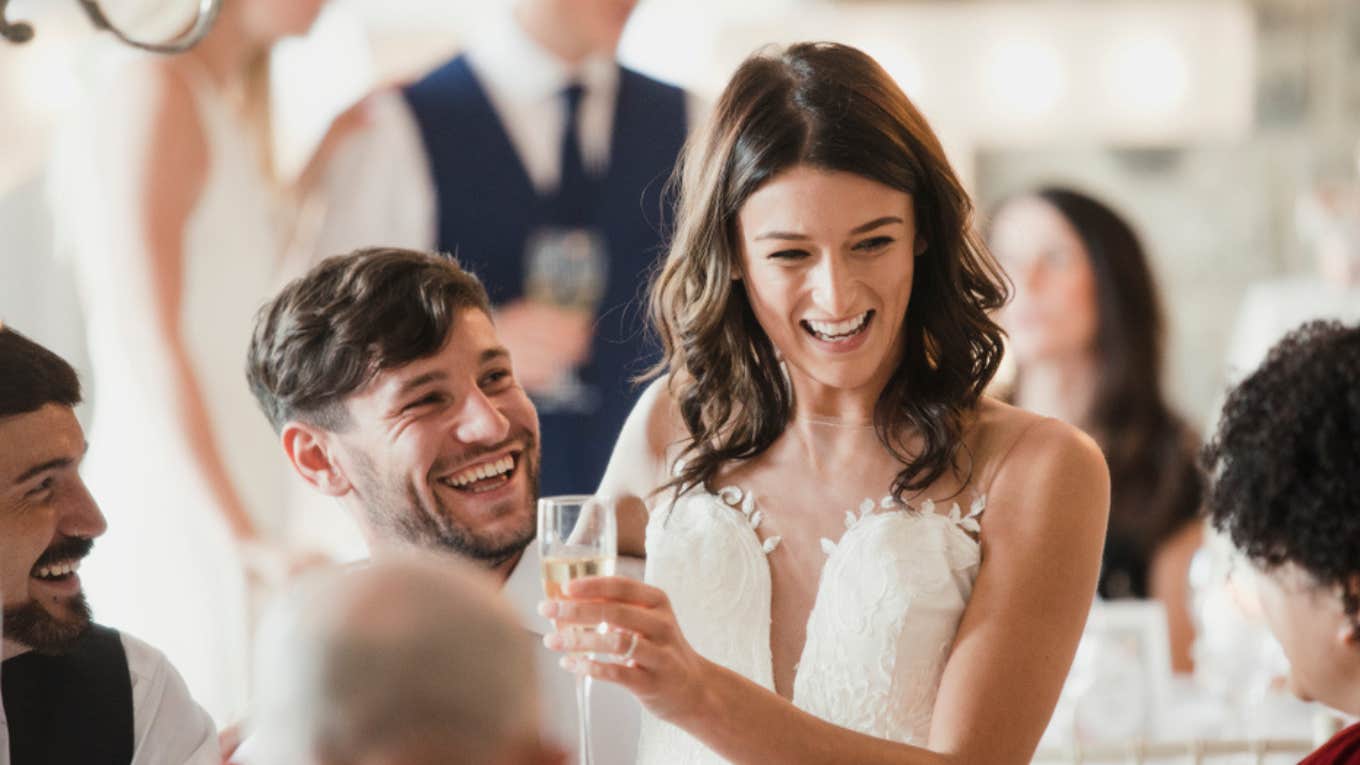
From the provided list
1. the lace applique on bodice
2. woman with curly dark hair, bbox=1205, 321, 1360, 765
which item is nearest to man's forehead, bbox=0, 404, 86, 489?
the lace applique on bodice

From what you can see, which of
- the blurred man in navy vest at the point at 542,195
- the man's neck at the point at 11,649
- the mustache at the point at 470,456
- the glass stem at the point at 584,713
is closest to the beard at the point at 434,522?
the mustache at the point at 470,456

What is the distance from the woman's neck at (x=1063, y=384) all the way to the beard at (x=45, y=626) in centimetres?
289

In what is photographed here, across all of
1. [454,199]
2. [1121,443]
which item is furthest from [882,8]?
[454,199]

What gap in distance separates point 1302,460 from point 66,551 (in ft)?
4.09

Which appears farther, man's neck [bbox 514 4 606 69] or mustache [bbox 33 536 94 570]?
man's neck [bbox 514 4 606 69]

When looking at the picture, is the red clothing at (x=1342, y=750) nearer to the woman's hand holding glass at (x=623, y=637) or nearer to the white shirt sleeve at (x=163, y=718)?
the woman's hand holding glass at (x=623, y=637)

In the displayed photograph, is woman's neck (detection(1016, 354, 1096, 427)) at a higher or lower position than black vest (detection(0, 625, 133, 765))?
lower

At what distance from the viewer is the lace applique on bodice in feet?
6.74

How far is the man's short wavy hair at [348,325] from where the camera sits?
209cm

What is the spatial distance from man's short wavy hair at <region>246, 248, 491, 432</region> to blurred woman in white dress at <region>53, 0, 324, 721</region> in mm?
1051

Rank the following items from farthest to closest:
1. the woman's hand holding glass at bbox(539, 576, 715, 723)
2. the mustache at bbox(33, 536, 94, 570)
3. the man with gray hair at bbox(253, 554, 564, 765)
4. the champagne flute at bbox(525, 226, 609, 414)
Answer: the champagne flute at bbox(525, 226, 609, 414) < the mustache at bbox(33, 536, 94, 570) < the woman's hand holding glass at bbox(539, 576, 715, 723) < the man with gray hair at bbox(253, 554, 564, 765)

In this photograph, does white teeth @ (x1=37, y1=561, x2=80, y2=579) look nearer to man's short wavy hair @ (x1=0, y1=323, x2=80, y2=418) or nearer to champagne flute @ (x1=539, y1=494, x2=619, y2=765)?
man's short wavy hair @ (x1=0, y1=323, x2=80, y2=418)

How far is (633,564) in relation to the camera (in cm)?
226

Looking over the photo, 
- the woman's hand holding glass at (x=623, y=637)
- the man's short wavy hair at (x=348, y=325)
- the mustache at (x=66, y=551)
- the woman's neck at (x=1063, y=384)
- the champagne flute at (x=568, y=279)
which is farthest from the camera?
the woman's neck at (x=1063, y=384)
